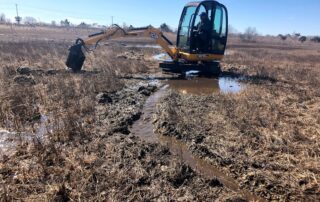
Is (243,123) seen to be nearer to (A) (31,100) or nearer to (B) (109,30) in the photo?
(A) (31,100)

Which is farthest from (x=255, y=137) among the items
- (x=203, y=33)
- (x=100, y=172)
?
(x=203, y=33)

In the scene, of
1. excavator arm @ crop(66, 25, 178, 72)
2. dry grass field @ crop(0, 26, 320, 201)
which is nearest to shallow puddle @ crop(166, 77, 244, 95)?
dry grass field @ crop(0, 26, 320, 201)

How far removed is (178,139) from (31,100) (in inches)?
174

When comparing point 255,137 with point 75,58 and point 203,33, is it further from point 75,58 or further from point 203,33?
point 75,58

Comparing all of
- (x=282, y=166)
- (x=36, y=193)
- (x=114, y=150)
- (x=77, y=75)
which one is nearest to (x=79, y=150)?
(x=114, y=150)

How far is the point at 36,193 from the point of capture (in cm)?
416

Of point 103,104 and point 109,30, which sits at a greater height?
point 109,30

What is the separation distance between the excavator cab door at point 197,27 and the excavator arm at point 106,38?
34.5 inches

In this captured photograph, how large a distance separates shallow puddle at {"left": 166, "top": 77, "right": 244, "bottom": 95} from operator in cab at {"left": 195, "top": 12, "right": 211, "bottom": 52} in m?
1.48

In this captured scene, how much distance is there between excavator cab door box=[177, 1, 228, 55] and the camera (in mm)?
13508

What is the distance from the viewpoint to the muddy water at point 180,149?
4.79 metres

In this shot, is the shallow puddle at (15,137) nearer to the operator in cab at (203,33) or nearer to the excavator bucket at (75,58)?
the excavator bucket at (75,58)

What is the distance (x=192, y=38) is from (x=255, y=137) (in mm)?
8288

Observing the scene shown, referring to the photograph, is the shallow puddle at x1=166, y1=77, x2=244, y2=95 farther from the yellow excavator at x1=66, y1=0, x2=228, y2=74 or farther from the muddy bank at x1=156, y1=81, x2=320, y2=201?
the muddy bank at x1=156, y1=81, x2=320, y2=201
